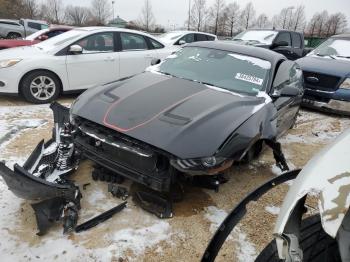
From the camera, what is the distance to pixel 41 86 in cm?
671

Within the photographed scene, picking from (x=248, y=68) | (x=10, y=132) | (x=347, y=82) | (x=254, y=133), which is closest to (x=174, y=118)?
(x=254, y=133)

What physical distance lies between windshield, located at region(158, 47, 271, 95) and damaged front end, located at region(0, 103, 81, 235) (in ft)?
5.63

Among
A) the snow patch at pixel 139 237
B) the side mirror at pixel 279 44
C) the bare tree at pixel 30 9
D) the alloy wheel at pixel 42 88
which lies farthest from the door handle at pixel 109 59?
the bare tree at pixel 30 9

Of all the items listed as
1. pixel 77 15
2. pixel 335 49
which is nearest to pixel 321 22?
pixel 77 15

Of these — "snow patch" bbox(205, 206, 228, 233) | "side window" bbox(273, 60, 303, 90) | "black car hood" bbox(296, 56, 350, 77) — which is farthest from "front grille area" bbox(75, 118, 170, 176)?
"black car hood" bbox(296, 56, 350, 77)

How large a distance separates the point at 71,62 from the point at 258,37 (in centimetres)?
645

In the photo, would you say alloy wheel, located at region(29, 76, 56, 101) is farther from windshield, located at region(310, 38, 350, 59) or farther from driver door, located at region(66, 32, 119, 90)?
windshield, located at region(310, 38, 350, 59)

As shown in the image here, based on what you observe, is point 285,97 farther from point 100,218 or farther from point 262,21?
point 262,21

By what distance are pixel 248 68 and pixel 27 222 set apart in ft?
10.1

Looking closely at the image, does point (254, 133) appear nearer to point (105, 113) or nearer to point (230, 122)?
point (230, 122)

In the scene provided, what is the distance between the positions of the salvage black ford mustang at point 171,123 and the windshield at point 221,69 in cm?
1

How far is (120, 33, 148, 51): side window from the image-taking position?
761cm

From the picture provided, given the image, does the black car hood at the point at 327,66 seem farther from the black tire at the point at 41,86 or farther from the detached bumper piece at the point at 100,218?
the detached bumper piece at the point at 100,218

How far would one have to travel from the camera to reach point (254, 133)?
3547mm
